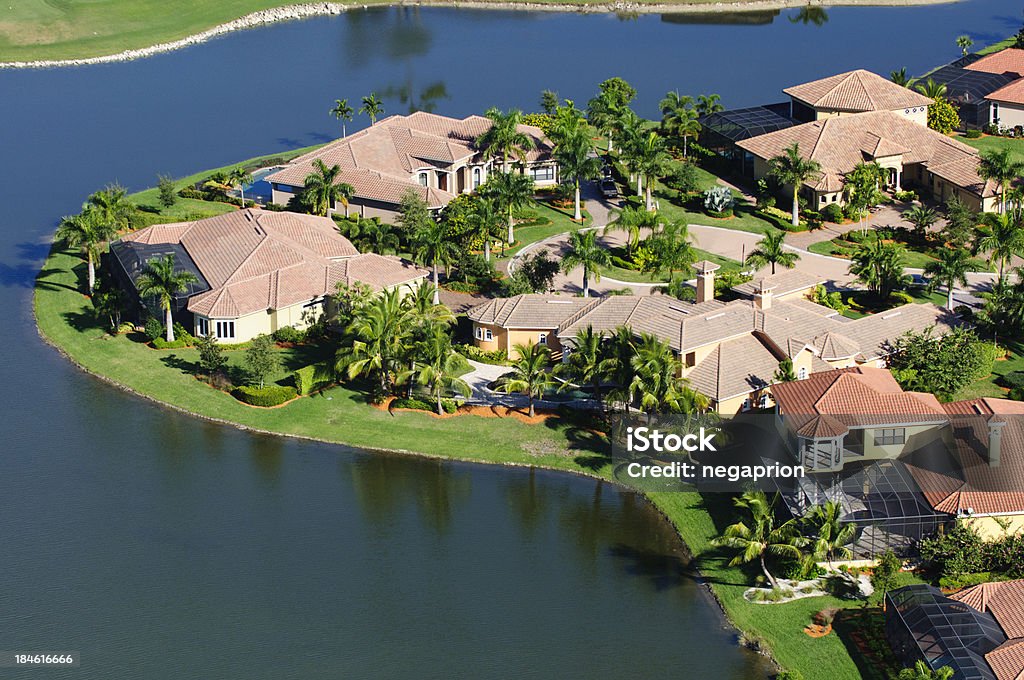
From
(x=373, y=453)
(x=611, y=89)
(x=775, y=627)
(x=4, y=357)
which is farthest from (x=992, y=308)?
(x=4, y=357)

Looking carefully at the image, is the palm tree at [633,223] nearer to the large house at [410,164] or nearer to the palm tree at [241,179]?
the large house at [410,164]

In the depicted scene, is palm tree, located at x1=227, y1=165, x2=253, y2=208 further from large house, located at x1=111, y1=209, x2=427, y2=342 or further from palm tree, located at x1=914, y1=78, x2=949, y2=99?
palm tree, located at x1=914, y1=78, x2=949, y2=99

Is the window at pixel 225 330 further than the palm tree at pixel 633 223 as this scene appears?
No

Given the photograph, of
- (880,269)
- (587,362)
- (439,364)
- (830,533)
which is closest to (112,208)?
(439,364)

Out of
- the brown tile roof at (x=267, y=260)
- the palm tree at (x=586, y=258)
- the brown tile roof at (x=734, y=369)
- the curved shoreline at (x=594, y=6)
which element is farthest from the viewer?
the curved shoreline at (x=594, y=6)

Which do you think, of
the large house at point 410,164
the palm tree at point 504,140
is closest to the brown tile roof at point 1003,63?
the large house at point 410,164

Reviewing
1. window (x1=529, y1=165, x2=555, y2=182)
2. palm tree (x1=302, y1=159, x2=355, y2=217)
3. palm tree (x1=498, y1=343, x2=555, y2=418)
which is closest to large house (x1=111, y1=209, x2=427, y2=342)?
palm tree (x1=302, y1=159, x2=355, y2=217)
